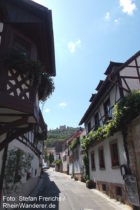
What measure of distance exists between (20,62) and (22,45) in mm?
1449

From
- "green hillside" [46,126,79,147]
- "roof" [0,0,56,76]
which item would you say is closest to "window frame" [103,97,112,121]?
"roof" [0,0,56,76]

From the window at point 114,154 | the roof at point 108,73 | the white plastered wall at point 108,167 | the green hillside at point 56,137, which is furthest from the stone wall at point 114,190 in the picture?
the green hillside at point 56,137

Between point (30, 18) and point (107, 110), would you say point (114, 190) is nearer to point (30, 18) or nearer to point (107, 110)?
point (107, 110)

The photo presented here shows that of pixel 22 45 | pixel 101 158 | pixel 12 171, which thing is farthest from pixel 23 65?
pixel 101 158

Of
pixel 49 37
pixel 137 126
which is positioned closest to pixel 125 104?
pixel 137 126

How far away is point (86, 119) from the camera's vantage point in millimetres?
18641

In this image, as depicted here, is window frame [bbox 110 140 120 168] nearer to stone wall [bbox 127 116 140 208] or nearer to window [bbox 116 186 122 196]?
window [bbox 116 186 122 196]

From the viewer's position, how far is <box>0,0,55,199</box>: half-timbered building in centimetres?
530

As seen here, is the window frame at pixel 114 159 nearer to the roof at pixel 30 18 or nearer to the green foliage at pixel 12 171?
the green foliage at pixel 12 171

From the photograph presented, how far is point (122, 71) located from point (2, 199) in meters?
8.80

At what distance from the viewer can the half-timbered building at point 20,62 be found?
17.4 ft

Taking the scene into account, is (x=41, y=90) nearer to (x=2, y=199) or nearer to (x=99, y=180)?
(x=2, y=199)

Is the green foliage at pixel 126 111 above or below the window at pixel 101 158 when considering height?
above

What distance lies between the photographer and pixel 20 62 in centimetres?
545
